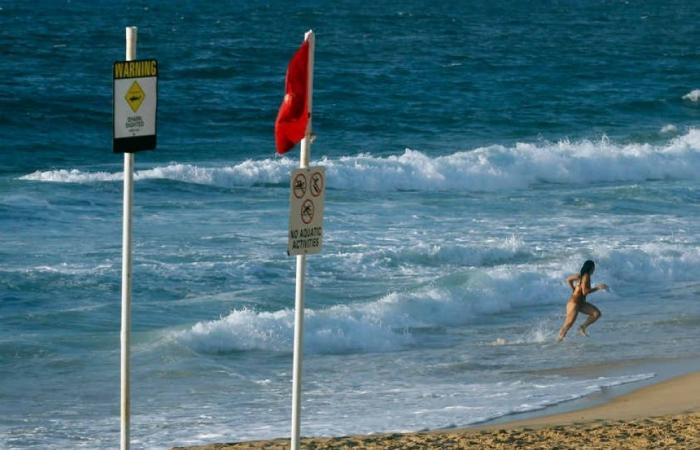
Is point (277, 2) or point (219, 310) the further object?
point (277, 2)

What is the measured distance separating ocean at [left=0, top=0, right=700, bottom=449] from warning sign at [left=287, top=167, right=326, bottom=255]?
13.4 feet

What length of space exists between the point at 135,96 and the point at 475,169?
21929mm

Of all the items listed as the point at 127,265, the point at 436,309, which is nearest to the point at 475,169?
the point at 436,309

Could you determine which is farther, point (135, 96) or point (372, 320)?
point (372, 320)

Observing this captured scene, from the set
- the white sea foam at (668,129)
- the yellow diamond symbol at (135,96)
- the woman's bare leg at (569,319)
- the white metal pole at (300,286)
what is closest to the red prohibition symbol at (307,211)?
the white metal pole at (300,286)

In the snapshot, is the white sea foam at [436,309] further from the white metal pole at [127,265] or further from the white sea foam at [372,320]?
the white metal pole at [127,265]

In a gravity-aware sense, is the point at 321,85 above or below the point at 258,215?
above

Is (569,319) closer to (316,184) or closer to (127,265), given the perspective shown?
(316,184)

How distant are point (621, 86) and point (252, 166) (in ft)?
65.8

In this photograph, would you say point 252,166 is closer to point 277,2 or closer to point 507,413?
point 507,413

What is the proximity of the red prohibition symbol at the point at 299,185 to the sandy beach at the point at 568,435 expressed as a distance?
11.9 feet

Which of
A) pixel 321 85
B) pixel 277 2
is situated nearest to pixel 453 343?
pixel 321 85

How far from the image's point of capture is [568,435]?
12.0 metres

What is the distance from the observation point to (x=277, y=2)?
79.2 m
